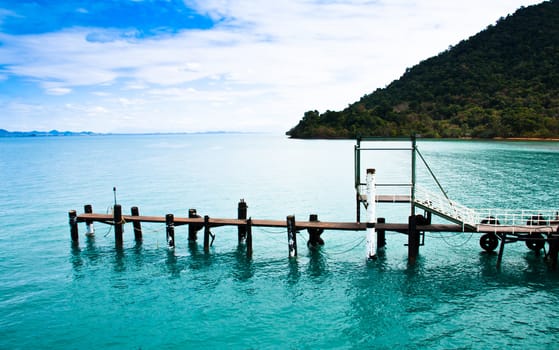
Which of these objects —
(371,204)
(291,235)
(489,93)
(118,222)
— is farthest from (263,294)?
(489,93)

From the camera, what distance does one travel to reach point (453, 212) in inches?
768

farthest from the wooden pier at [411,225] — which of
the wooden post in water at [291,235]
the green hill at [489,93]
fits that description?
the green hill at [489,93]

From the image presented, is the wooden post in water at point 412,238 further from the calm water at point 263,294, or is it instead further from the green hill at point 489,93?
the green hill at point 489,93

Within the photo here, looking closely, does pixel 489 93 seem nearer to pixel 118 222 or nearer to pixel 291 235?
pixel 291 235

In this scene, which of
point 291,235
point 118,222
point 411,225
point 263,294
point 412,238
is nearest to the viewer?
point 263,294

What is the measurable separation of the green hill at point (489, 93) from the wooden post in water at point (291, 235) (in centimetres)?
12859

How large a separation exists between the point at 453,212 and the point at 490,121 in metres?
142

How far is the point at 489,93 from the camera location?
522 feet

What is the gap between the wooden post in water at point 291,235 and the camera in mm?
20688

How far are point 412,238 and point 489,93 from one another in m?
161

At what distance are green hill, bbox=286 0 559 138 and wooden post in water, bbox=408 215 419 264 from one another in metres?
128

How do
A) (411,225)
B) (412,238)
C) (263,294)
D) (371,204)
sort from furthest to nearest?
(412,238), (411,225), (371,204), (263,294)

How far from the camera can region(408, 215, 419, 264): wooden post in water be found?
19594mm

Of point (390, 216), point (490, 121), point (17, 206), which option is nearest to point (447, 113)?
point (490, 121)
